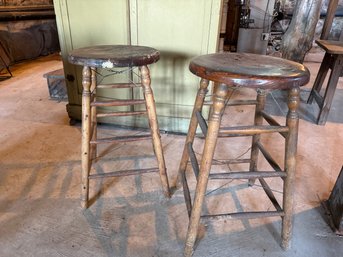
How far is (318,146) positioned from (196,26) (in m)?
1.25

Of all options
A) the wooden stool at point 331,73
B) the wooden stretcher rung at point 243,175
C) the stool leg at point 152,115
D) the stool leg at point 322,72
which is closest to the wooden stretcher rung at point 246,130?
the wooden stretcher rung at point 243,175

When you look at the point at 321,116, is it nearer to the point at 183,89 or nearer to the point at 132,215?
the point at 183,89

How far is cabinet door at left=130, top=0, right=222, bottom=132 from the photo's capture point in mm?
1623

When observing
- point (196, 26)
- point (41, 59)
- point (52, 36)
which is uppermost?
point (196, 26)

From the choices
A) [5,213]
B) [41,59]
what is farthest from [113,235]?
[41,59]

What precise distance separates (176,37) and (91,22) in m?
0.60

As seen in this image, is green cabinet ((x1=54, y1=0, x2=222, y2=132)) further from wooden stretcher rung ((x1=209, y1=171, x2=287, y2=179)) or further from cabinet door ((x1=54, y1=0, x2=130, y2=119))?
wooden stretcher rung ((x1=209, y1=171, x2=287, y2=179))

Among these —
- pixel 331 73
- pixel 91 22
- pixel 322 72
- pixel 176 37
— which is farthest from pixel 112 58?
pixel 322 72

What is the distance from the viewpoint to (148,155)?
1.74m

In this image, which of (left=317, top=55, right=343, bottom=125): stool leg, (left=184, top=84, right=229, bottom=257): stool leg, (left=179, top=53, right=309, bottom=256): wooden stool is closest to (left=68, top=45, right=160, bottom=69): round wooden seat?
(left=179, top=53, right=309, bottom=256): wooden stool

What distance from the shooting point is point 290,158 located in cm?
98

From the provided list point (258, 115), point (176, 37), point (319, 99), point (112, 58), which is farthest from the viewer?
point (319, 99)

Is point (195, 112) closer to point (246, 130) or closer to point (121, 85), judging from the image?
point (246, 130)

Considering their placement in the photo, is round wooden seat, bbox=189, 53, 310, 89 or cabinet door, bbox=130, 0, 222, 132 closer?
round wooden seat, bbox=189, 53, 310, 89
